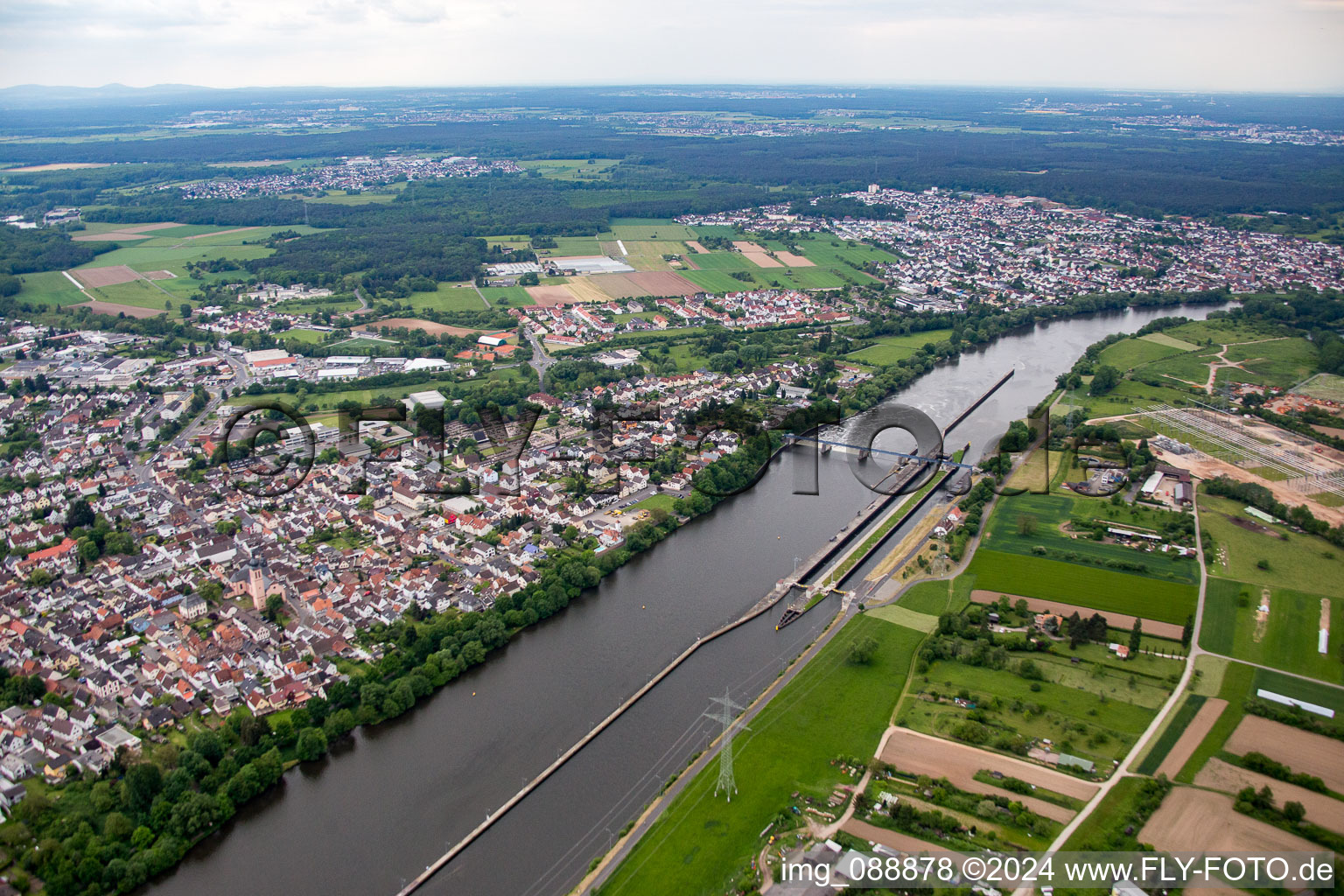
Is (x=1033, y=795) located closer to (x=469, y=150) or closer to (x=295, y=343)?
(x=295, y=343)

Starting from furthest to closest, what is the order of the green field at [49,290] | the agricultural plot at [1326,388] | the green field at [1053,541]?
1. the green field at [49,290]
2. the agricultural plot at [1326,388]
3. the green field at [1053,541]

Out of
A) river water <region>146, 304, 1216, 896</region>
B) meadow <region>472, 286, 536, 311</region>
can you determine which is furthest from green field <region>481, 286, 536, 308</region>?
river water <region>146, 304, 1216, 896</region>

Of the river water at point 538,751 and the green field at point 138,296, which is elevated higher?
the green field at point 138,296

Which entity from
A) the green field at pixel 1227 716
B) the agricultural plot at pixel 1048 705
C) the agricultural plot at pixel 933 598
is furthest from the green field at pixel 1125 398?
the agricultural plot at pixel 1048 705

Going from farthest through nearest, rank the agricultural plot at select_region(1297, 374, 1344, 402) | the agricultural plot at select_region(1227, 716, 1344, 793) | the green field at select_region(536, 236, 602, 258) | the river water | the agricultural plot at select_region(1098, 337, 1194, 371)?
the green field at select_region(536, 236, 602, 258)
the agricultural plot at select_region(1098, 337, 1194, 371)
the agricultural plot at select_region(1297, 374, 1344, 402)
the agricultural plot at select_region(1227, 716, 1344, 793)
the river water

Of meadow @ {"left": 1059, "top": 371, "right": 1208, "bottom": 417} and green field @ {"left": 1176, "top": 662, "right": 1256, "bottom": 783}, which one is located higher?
meadow @ {"left": 1059, "top": 371, "right": 1208, "bottom": 417}

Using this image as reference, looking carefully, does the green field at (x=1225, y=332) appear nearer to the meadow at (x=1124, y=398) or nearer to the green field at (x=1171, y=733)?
the meadow at (x=1124, y=398)

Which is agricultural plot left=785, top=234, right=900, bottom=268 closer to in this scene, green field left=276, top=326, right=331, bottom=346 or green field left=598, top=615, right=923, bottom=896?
green field left=276, top=326, right=331, bottom=346
